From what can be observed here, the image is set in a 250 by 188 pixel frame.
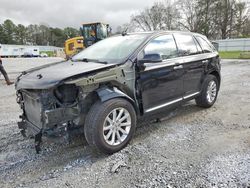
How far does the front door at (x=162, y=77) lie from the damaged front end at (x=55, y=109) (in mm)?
1080

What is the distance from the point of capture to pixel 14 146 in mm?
3656

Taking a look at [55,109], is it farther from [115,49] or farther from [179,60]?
[179,60]

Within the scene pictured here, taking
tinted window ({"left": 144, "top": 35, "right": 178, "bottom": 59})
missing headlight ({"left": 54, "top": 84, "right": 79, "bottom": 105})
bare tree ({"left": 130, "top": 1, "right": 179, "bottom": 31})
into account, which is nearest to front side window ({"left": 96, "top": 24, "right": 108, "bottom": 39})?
tinted window ({"left": 144, "top": 35, "right": 178, "bottom": 59})

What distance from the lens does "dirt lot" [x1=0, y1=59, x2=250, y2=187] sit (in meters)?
2.69

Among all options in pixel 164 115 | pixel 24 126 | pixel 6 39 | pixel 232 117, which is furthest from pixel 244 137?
pixel 6 39

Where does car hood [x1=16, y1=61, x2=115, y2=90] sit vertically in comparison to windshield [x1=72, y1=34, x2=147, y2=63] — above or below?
below

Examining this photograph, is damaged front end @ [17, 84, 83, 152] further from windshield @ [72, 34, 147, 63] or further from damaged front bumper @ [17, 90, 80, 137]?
windshield @ [72, 34, 147, 63]

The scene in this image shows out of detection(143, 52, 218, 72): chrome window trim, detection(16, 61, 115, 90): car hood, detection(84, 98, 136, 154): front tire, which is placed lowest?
detection(84, 98, 136, 154): front tire

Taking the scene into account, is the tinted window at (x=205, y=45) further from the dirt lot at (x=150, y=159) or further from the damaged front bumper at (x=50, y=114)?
the damaged front bumper at (x=50, y=114)

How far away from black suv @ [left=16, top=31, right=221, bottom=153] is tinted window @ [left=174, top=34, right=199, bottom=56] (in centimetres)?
2

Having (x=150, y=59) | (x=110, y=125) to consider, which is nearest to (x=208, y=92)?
(x=150, y=59)

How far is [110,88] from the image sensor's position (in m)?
3.34

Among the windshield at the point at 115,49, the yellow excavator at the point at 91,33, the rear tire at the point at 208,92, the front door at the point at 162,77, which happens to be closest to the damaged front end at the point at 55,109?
the windshield at the point at 115,49

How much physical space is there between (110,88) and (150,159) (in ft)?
3.65
